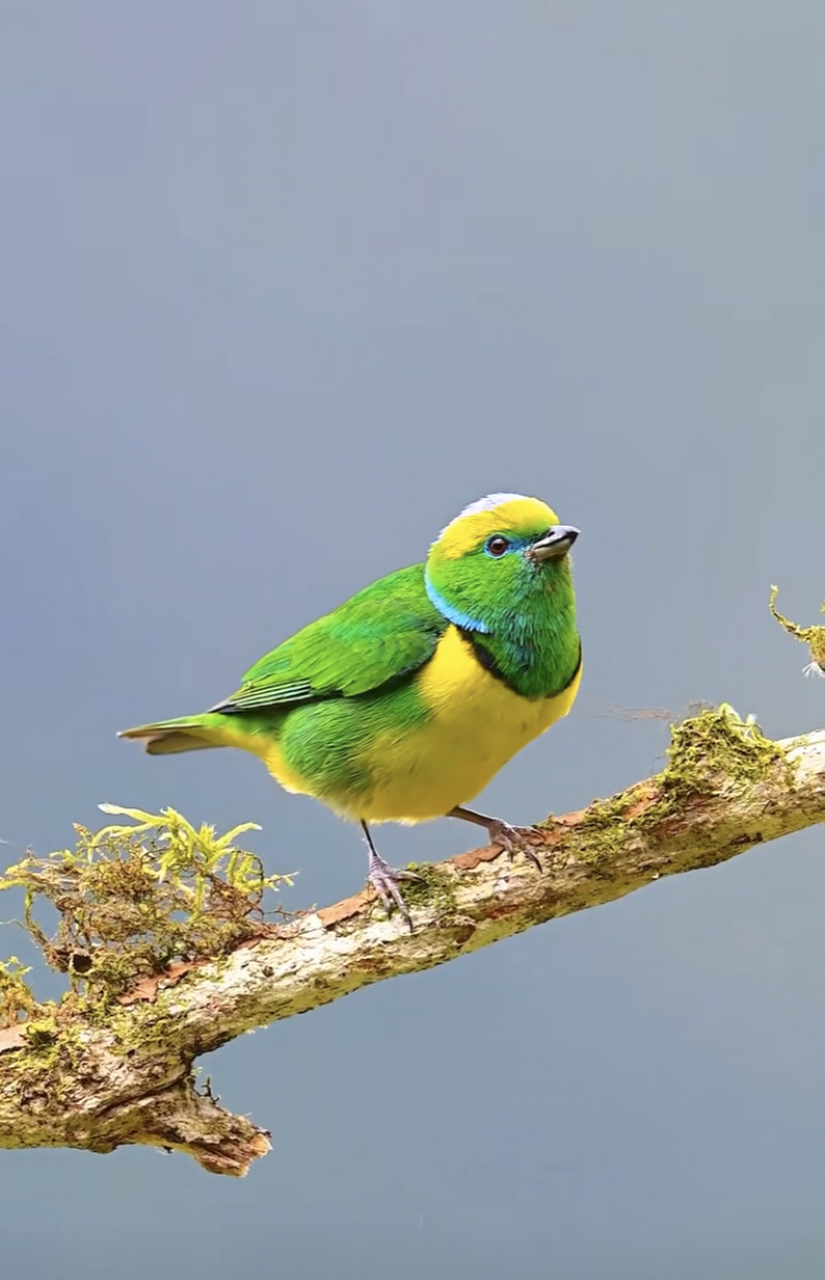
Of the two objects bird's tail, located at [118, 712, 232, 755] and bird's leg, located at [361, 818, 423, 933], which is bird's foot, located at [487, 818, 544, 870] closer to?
bird's leg, located at [361, 818, 423, 933]

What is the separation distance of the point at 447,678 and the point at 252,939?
78 centimetres

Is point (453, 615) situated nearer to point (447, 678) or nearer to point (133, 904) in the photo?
point (447, 678)

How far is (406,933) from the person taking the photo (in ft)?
10.2

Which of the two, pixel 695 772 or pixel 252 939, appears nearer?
pixel 695 772

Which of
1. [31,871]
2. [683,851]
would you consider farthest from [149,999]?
[683,851]

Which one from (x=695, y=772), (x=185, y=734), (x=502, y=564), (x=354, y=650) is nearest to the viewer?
(x=695, y=772)

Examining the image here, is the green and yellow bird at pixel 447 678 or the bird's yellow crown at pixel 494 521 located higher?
the bird's yellow crown at pixel 494 521

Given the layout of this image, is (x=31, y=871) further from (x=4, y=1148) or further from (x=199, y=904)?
(x=4, y=1148)

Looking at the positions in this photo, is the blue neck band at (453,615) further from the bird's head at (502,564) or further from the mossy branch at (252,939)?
the mossy branch at (252,939)

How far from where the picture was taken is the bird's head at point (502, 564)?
3053 mm

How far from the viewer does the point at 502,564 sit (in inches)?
121

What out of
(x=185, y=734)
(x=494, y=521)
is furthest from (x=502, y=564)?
(x=185, y=734)

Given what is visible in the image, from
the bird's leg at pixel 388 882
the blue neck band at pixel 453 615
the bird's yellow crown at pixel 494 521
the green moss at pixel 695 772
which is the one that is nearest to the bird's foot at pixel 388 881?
the bird's leg at pixel 388 882

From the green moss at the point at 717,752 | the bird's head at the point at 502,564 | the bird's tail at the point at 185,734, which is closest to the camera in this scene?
the green moss at the point at 717,752
